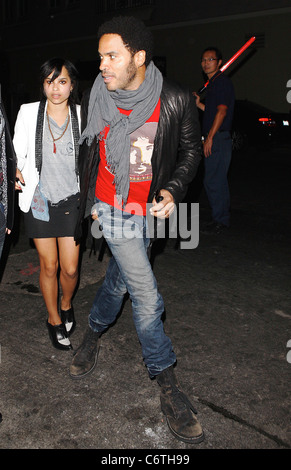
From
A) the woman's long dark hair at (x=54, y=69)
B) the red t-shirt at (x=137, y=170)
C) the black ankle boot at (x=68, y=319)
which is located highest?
the woman's long dark hair at (x=54, y=69)

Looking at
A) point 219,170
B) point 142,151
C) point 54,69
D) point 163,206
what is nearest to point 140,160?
point 142,151

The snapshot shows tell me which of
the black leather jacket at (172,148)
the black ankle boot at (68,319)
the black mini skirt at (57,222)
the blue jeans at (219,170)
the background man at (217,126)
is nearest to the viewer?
the black leather jacket at (172,148)

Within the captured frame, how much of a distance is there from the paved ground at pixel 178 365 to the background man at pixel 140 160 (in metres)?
0.26

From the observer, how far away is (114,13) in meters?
24.4

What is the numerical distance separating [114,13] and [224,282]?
2317cm

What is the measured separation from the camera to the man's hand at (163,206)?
2.64 meters

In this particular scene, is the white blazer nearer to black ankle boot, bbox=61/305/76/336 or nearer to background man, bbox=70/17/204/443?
background man, bbox=70/17/204/443

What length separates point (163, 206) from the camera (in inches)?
104

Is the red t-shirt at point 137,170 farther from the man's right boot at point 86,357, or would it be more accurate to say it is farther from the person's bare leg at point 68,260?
the man's right boot at point 86,357

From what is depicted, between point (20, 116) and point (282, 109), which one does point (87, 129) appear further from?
point (282, 109)

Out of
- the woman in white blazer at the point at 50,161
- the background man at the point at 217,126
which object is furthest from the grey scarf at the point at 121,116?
the background man at the point at 217,126
